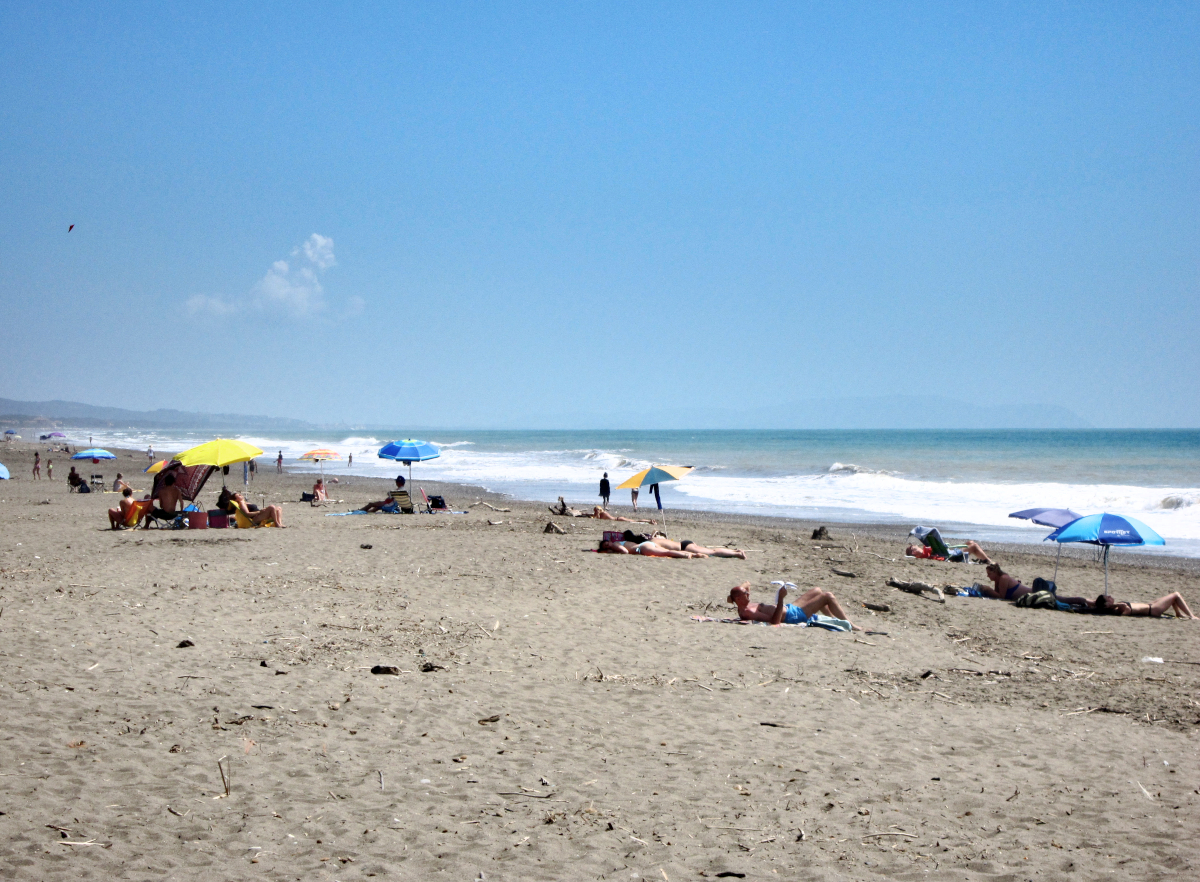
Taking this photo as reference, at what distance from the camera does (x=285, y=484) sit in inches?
1321

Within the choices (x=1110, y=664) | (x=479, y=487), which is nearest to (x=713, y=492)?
(x=479, y=487)

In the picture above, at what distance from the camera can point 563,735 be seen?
5516mm

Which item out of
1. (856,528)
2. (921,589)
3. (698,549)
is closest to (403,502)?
(698,549)

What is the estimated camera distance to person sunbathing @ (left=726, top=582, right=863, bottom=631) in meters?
9.23

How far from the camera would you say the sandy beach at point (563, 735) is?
3979 mm

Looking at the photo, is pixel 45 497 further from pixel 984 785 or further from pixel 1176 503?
pixel 1176 503

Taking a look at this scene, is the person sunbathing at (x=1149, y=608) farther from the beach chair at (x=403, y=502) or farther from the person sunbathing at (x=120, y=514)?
the person sunbathing at (x=120, y=514)

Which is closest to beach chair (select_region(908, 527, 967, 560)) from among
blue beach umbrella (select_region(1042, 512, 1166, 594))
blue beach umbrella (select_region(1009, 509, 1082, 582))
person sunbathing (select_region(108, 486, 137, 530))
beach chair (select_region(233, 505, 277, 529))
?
blue beach umbrella (select_region(1009, 509, 1082, 582))

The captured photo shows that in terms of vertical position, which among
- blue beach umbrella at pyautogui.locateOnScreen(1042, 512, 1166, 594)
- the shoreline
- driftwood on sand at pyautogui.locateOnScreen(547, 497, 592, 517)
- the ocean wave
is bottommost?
the shoreline

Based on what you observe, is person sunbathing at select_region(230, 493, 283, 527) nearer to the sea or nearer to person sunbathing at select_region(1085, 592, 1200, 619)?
the sea

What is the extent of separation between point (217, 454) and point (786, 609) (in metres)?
11.5

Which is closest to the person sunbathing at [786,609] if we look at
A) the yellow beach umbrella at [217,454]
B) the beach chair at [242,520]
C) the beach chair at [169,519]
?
the yellow beach umbrella at [217,454]

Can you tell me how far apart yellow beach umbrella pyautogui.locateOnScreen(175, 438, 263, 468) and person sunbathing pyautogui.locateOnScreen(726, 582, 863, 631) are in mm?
9918

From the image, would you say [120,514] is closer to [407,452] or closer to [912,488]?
[407,452]
